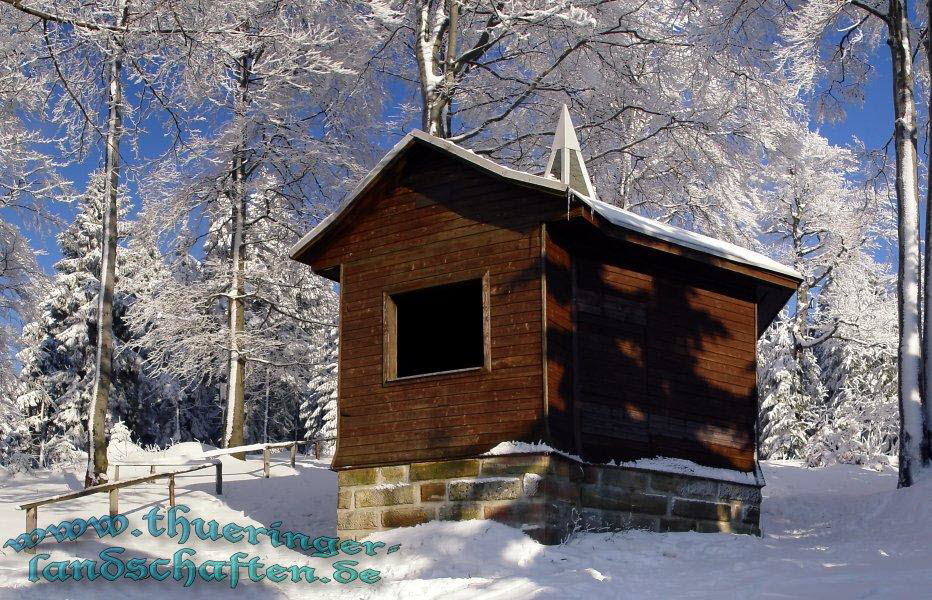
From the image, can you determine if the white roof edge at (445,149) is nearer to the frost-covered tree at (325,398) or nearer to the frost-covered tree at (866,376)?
the frost-covered tree at (866,376)

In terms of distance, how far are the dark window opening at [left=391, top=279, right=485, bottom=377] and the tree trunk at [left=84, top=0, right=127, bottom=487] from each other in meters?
5.97

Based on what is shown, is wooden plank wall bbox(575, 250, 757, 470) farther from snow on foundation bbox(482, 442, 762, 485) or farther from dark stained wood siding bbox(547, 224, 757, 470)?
snow on foundation bbox(482, 442, 762, 485)

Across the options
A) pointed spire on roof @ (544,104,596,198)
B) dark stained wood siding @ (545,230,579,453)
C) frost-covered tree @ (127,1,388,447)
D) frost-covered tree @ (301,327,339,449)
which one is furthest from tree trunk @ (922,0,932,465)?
frost-covered tree @ (301,327,339,449)

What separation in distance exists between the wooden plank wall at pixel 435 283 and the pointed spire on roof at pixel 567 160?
2.39 m

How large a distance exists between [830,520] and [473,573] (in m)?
7.64

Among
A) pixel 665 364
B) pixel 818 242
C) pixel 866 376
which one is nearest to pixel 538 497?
pixel 665 364

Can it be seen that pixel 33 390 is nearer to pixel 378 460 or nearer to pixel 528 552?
pixel 378 460

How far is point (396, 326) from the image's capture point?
45.7 feet

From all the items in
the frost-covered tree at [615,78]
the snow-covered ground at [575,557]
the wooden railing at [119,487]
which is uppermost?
the frost-covered tree at [615,78]

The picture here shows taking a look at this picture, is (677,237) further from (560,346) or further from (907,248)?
(907,248)

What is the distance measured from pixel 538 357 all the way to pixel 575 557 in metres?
2.50

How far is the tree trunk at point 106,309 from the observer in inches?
728

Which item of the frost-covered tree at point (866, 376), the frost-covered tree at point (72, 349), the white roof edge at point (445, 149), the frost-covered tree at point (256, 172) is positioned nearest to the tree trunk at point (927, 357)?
the frost-covered tree at point (866, 376)

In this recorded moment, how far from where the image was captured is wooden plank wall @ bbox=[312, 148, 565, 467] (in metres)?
12.5
